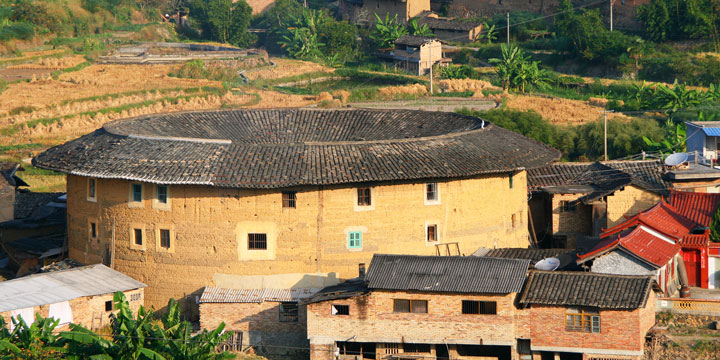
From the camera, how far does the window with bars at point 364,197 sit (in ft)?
126

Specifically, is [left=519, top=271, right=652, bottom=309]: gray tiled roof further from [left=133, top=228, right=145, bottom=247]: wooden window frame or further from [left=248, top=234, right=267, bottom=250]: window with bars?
[left=133, top=228, right=145, bottom=247]: wooden window frame

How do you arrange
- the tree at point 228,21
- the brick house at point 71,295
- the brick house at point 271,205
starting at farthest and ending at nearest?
the tree at point 228,21
the brick house at point 271,205
the brick house at point 71,295

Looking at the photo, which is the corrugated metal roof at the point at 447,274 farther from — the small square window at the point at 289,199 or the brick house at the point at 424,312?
the small square window at the point at 289,199

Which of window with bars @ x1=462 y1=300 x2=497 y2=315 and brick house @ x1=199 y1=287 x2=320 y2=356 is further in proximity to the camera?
brick house @ x1=199 y1=287 x2=320 y2=356

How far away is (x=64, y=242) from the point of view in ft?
144

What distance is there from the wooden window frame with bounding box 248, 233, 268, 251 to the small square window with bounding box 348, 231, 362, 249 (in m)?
2.93

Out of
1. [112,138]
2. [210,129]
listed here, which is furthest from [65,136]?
[112,138]

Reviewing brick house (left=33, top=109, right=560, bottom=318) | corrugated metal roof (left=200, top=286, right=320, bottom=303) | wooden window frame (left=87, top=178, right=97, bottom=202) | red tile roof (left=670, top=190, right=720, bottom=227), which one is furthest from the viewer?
red tile roof (left=670, top=190, right=720, bottom=227)

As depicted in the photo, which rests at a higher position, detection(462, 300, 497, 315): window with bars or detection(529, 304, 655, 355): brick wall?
detection(462, 300, 497, 315): window with bars

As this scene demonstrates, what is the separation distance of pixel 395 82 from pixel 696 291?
55.3m

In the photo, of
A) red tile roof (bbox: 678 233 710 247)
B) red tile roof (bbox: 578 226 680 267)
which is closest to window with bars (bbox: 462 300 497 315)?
red tile roof (bbox: 578 226 680 267)

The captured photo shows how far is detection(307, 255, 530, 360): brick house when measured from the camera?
34000 mm

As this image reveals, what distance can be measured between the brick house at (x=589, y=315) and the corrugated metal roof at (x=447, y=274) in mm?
770

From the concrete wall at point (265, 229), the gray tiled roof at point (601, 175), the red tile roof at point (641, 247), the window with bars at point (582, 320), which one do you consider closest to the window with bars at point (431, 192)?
the concrete wall at point (265, 229)
